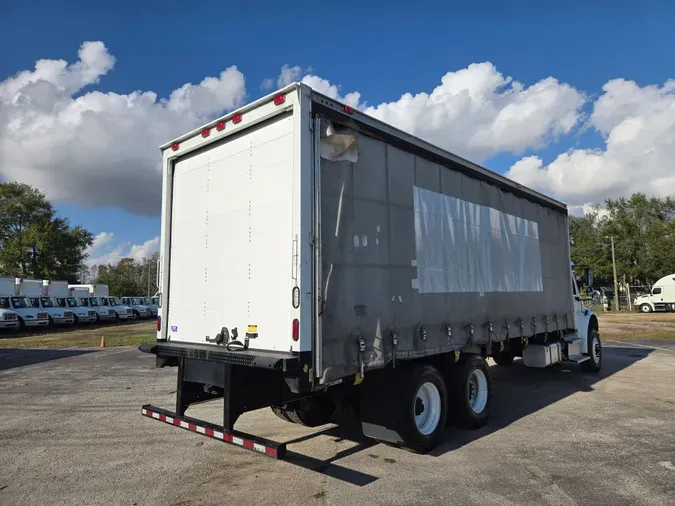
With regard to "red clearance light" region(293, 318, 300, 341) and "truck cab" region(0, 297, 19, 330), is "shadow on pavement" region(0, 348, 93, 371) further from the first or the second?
"red clearance light" region(293, 318, 300, 341)

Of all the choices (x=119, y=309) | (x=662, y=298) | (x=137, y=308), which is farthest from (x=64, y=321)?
(x=662, y=298)

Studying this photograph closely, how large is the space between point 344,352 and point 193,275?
227cm

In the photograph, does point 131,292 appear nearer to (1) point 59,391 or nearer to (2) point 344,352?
(1) point 59,391

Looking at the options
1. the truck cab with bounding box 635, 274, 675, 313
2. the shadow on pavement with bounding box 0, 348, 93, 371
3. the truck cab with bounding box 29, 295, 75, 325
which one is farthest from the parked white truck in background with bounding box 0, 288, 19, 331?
the truck cab with bounding box 635, 274, 675, 313

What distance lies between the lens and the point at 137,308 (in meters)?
36.6

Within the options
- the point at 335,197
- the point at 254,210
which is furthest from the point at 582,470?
the point at 254,210

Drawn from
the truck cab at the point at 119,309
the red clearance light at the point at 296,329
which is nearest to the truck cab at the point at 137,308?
the truck cab at the point at 119,309

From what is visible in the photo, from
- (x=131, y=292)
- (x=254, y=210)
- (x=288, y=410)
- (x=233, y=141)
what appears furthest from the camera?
(x=131, y=292)

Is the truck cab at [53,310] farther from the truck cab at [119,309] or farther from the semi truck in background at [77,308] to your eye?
the truck cab at [119,309]

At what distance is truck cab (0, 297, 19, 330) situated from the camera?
23.9 metres

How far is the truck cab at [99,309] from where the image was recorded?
102 ft

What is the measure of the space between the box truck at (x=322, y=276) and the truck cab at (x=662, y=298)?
37924mm

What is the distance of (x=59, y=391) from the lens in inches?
368

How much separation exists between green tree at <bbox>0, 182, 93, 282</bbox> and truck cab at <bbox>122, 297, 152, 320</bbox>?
16017 mm
